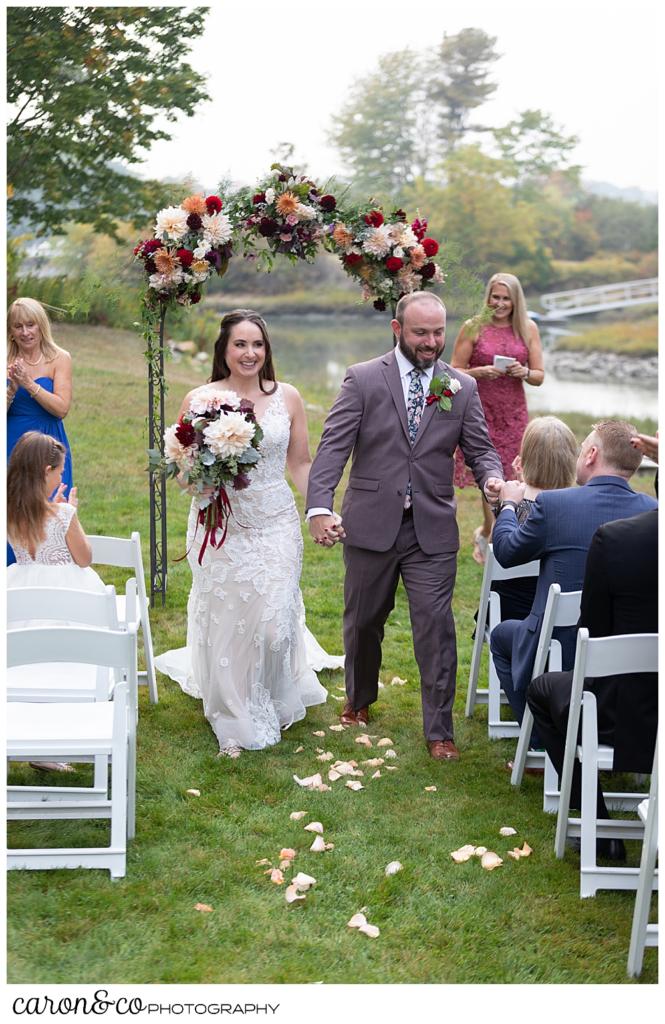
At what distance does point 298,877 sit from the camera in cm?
421

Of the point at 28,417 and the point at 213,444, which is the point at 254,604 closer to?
the point at 213,444

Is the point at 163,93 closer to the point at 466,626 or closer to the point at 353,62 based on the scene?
the point at 353,62

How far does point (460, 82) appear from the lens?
26156 millimetres

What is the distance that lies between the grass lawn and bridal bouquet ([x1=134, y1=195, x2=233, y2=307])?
237cm

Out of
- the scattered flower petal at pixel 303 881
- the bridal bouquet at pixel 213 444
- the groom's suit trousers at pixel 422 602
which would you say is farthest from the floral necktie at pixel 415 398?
the scattered flower petal at pixel 303 881

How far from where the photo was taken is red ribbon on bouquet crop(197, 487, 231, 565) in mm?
5469

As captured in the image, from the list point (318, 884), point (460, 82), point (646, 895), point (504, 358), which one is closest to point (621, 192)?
point (460, 82)

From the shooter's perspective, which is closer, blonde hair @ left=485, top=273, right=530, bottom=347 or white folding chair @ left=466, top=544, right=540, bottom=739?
white folding chair @ left=466, top=544, right=540, bottom=739

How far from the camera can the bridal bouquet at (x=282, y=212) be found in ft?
21.4

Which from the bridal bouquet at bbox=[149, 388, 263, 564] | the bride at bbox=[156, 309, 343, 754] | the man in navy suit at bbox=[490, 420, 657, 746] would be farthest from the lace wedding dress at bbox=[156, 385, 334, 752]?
the man in navy suit at bbox=[490, 420, 657, 746]

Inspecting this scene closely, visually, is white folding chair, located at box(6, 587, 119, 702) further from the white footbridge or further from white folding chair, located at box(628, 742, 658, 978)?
the white footbridge

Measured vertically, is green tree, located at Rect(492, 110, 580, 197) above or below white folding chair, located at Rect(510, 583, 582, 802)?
above

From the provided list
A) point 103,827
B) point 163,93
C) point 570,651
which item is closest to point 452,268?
point 570,651
